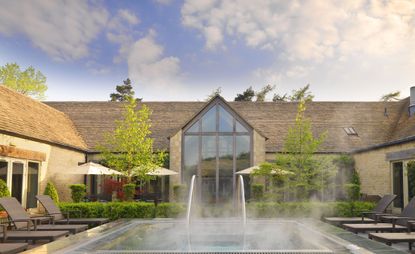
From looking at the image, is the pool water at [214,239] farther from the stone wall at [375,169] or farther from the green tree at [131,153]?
the stone wall at [375,169]

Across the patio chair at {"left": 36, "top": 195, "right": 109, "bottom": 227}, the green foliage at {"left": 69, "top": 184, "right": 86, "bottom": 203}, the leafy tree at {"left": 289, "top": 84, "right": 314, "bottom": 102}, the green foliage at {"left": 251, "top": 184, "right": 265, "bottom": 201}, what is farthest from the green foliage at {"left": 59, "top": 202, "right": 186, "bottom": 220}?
the leafy tree at {"left": 289, "top": 84, "right": 314, "bottom": 102}

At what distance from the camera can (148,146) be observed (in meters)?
23.1

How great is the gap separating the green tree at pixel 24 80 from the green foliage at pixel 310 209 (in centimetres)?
3145

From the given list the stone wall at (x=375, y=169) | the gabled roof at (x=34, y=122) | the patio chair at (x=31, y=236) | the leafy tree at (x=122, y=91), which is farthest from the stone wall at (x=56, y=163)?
Answer: the leafy tree at (x=122, y=91)

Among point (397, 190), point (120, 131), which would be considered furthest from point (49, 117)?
point (397, 190)

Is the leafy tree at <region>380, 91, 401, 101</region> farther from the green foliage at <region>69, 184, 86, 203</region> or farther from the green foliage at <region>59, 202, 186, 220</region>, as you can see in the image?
the green foliage at <region>69, 184, 86, 203</region>

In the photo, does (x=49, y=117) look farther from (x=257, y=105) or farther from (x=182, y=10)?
(x=257, y=105)

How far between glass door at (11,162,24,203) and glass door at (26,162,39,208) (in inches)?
27.7

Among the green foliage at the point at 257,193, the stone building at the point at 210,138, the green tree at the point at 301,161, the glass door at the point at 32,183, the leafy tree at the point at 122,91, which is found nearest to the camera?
the stone building at the point at 210,138

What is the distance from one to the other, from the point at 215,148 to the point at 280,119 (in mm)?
5878

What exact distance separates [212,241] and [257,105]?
1928 centimetres

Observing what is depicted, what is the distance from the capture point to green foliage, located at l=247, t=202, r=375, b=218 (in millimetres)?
18734

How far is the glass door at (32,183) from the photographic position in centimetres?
1981

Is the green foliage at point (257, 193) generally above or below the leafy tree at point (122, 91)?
below
